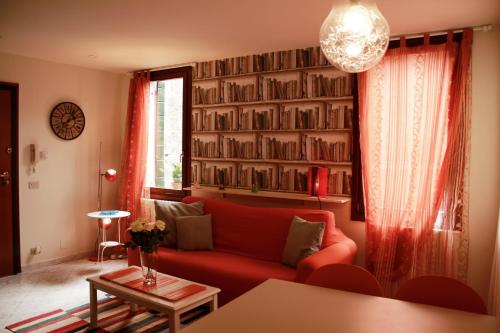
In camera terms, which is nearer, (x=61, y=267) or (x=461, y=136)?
(x=461, y=136)

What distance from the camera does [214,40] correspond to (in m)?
3.99

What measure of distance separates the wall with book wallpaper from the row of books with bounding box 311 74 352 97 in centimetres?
1

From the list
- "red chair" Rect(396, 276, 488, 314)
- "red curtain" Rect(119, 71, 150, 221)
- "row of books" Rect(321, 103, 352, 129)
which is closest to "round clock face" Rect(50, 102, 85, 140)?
"red curtain" Rect(119, 71, 150, 221)

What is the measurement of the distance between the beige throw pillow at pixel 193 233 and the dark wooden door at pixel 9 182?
6.80 feet

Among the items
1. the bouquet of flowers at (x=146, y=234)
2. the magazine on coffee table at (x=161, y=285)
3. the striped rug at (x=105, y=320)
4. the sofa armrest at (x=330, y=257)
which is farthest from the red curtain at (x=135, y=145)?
the sofa armrest at (x=330, y=257)

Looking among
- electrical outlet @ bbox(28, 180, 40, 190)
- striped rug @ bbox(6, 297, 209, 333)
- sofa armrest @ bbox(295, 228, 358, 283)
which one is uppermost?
electrical outlet @ bbox(28, 180, 40, 190)

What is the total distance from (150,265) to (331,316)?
1.75 metres

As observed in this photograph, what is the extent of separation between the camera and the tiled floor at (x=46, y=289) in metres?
3.69

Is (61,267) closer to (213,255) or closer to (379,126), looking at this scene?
(213,255)

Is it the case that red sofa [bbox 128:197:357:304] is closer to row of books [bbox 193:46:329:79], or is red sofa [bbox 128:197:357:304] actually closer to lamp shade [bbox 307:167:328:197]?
lamp shade [bbox 307:167:328:197]

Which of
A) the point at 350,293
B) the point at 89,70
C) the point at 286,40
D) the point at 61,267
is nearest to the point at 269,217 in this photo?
the point at 286,40

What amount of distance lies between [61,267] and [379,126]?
4.13 metres

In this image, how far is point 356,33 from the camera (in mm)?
1976

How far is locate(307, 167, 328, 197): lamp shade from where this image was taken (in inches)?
158
